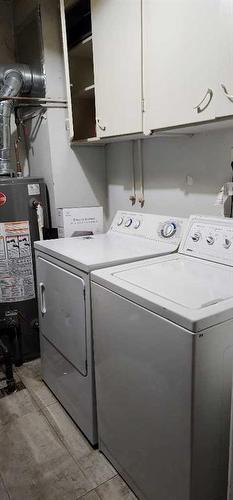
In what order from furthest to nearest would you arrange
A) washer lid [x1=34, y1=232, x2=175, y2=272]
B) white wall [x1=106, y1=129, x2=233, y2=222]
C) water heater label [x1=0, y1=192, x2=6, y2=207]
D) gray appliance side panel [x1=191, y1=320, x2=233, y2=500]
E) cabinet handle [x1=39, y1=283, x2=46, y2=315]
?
water heater label [x1=0, y1=192, x2=6, y2=207], cabinet handle [x1=39, y1=283, x2=46, y2=315], white wall [x1=106, y1=129, x2=233, y2=222], washer lid [x1=34, y1=232, x2=175, y2=272], gray appliance side panel [x1=191, y1=320, x2=233, y2=500]

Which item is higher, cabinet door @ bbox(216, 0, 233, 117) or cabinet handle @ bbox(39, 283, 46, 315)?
cabinet door @ bbox(216, 0, 233, 117)

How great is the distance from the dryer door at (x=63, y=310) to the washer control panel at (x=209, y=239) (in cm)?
56

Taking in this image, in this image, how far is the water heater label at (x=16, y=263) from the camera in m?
2.35

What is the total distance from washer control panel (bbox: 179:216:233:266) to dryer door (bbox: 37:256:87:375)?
1.83ft

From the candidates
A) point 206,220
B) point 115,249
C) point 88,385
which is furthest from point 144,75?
point 88,385

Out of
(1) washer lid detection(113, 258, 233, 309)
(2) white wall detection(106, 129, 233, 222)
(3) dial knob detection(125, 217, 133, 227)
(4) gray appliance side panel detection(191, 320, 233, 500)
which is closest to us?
(4) gray appliance side panel detection(191, 320, 233, 500)

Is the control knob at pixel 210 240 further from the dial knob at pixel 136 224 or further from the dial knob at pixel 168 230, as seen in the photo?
the dial knob at pixel 136 224

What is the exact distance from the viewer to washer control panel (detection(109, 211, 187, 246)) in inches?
71.7

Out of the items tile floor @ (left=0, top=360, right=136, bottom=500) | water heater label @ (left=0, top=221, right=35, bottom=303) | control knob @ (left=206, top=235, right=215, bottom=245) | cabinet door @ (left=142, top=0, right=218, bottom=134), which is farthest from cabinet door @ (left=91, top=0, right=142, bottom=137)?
tile floor @ (left=0, top=360, right=136, bottom=500)

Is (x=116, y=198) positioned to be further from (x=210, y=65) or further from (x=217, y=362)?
(x=217, y=362)

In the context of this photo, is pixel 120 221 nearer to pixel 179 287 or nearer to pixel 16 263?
pixel 16 263

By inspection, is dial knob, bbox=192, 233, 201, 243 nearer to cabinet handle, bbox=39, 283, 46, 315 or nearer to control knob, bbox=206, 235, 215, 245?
control knob, bbox=206, 235, 215, 245

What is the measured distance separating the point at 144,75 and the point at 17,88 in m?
1.12

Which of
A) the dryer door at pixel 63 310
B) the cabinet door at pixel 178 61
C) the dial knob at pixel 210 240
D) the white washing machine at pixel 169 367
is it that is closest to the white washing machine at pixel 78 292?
the dryer door at pixel 63 310
